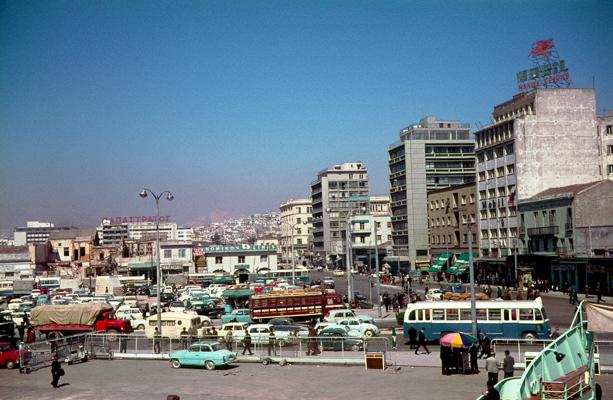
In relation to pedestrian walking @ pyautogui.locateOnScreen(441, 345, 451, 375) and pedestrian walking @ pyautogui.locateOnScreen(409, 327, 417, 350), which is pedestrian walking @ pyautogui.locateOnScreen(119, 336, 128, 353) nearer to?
pedestrian walking @ pyautogui.locateOnScreen(409, 327, 417, 350)

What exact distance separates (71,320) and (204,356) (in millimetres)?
18176

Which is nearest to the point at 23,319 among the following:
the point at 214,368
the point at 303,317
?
the point at 303,317

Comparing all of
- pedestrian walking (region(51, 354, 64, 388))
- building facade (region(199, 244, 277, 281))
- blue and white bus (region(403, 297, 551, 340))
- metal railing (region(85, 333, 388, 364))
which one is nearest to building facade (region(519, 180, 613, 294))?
blue and white bus (region(403, 297, 551, 340))

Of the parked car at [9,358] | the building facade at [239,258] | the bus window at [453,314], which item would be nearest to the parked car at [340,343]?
the bus window at [453,314]

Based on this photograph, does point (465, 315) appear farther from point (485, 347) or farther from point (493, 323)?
point (485, 347)

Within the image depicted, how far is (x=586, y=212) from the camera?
217 ft

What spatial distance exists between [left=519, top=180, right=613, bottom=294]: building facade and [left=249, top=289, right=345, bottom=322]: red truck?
1070 inches

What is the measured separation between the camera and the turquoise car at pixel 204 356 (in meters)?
29.3

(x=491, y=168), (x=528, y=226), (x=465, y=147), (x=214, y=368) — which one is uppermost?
(x=465, y=147)

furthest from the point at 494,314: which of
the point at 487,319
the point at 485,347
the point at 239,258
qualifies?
the point at 239,258

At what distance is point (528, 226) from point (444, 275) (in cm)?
2197

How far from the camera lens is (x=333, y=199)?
17862cm

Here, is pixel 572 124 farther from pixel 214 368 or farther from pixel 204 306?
pixel 214 368

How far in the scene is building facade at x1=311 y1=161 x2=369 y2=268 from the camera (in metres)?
174
